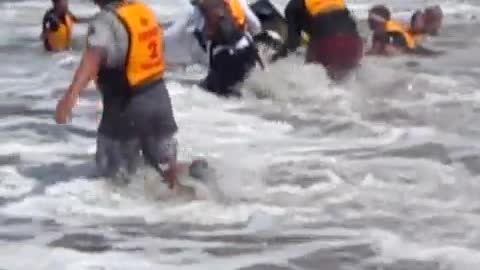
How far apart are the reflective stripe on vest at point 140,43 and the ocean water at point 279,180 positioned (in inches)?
31.2

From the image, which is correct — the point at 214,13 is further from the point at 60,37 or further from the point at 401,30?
the point at 60,37

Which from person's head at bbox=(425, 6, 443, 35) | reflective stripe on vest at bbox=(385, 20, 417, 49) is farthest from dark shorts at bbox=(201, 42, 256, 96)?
person's head at bbox=(425, 6, 443, 35)

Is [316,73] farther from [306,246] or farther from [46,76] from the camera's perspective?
[306,246]

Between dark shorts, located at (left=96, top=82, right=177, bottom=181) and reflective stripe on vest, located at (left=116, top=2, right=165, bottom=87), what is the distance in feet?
0.33

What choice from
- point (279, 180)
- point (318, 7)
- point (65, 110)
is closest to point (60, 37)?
point (318, 7)

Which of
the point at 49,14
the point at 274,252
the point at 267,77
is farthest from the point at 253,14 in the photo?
the point at 274,252

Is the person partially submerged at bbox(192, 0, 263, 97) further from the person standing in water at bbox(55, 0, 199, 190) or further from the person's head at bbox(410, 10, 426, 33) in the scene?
the person's head at bbox(410, 10, 426, 33)

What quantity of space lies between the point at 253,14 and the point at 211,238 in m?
5.58

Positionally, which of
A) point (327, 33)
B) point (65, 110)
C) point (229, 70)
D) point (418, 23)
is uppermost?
point (65, 110)

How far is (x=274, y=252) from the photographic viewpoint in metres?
7.63

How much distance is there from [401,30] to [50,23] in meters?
4.34

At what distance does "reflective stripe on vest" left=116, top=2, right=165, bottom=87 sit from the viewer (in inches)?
318

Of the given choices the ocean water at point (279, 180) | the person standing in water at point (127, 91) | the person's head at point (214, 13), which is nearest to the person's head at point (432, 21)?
the ocean water at point (279, 180)

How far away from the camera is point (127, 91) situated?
8.24 meters
